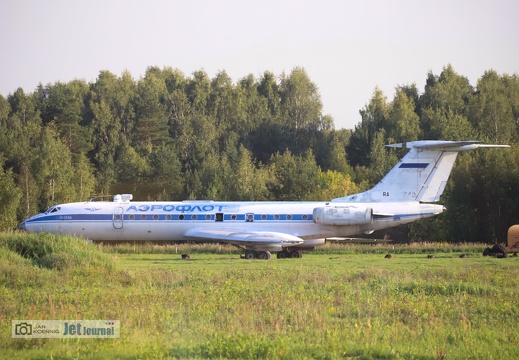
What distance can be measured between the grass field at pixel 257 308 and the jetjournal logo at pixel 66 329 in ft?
0.75

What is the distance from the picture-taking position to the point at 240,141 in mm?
99125

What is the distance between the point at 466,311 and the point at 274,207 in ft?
73.4

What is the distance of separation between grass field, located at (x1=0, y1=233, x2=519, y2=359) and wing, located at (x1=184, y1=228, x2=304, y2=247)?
964 cm

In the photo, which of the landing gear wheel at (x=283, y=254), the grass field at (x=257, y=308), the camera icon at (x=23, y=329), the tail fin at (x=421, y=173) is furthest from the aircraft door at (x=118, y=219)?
the camera icon at (x=23, y=329)

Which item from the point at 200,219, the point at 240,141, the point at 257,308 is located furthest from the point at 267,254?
the point at 240,141

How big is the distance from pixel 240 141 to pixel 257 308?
81.4 metres

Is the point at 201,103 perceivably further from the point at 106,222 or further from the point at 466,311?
the point at 466,311

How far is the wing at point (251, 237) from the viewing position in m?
38.3

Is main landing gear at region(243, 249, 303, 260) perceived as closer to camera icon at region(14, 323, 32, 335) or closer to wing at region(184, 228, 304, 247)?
wing at region(184, 228, 304, 247)

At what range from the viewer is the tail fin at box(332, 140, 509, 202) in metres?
39.5

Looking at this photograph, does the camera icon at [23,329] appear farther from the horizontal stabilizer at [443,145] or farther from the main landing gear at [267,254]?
the horizontal stabilizer at [443,145]

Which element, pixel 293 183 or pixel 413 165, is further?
pixel 293 183

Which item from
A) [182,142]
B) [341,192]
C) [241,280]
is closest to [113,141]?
[182,142]

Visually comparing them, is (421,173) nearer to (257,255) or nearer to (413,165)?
(413,165)
